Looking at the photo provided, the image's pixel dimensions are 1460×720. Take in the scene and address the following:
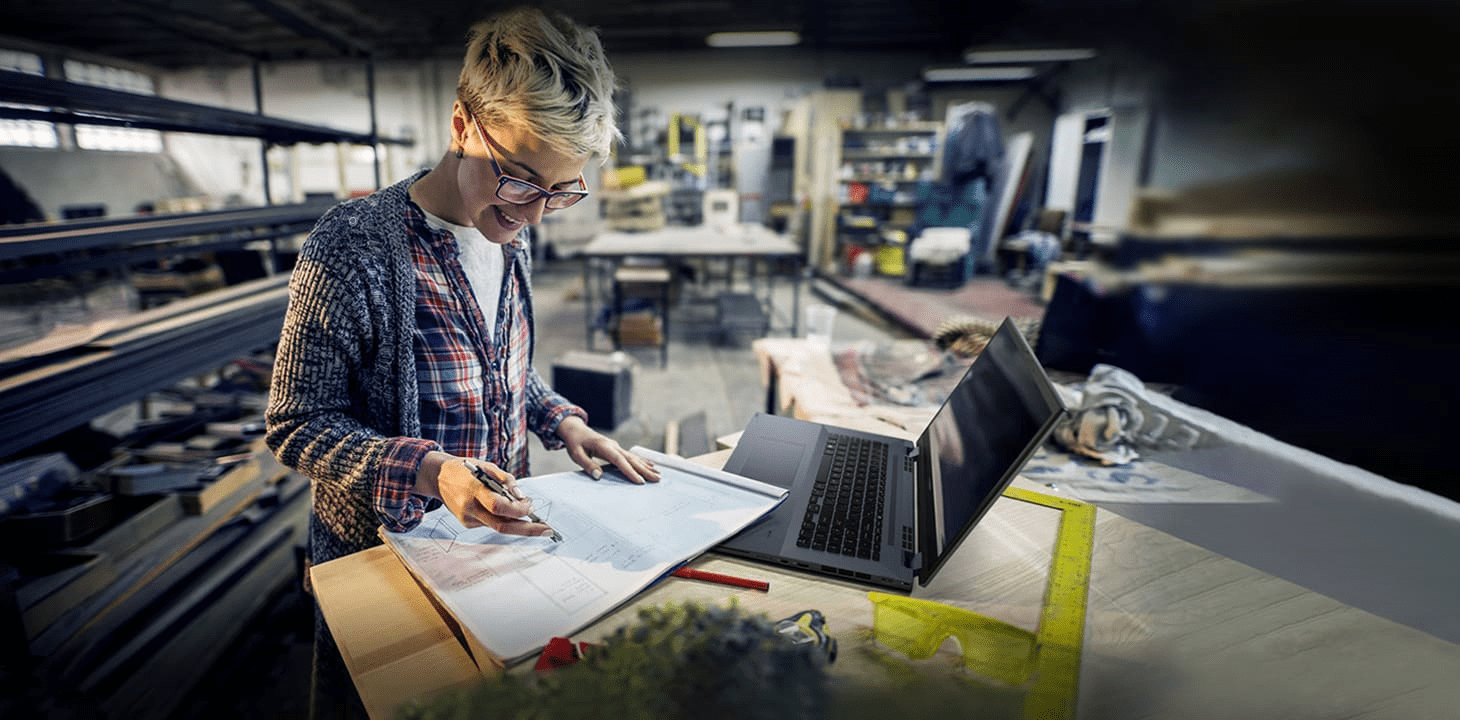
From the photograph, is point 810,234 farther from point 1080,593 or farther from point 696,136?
point 1080,593

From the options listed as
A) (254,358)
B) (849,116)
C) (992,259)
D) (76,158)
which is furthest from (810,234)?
(76,158)

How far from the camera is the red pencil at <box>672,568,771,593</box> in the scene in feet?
2.26

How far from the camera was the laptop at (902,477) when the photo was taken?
66cm

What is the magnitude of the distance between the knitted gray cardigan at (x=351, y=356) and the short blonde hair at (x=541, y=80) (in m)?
0.22

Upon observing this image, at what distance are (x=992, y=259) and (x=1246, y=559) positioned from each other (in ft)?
26.4

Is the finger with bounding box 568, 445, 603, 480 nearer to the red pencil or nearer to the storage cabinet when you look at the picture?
the red pencil

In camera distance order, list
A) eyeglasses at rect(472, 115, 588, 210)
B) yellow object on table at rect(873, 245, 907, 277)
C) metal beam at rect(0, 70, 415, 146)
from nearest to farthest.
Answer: eyeglasses at rect(472, 115, 588, 210)
metal beam at rect(0, 70, 415, 146)
yellow object on table at rect(873, 245, 907, 277)

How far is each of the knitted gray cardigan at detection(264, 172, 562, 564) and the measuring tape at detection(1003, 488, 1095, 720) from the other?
666 mm

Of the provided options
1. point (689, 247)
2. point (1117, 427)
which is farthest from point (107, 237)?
point (689, 247)

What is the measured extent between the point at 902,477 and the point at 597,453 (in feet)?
1.46

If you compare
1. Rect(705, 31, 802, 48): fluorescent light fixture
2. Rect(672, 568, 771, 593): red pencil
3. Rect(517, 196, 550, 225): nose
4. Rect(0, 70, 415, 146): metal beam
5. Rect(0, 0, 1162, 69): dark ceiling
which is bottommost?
Rect(672, 568, 771, 593): red pencil

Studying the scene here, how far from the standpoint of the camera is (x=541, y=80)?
2.40 feet

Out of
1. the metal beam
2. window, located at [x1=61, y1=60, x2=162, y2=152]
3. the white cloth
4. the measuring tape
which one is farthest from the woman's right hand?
window, located at [x1=61, y1=60, x2=162, y2=152]

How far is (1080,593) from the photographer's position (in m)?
0.68
